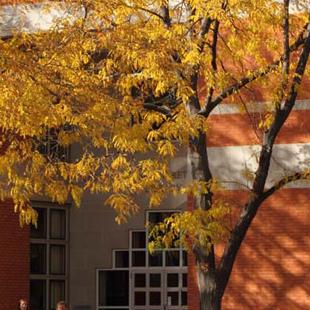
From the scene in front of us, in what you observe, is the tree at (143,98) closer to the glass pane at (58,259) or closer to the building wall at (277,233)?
the building wall at (277,233)

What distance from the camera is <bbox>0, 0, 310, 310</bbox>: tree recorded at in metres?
16.6

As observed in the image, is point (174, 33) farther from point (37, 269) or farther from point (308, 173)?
point (37, 269)

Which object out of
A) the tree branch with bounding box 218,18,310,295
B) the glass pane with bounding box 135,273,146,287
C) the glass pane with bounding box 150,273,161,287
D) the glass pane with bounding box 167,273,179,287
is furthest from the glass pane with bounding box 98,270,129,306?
the tree branch with bounding box 218,18,310,295

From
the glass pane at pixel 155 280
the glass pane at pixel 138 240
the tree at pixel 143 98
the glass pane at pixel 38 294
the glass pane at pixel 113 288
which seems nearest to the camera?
the tree at pixel 143 98

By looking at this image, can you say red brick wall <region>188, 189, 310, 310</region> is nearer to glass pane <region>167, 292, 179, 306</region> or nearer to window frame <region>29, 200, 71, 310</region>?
glass pane <region>167, 292, 179, 306</region>

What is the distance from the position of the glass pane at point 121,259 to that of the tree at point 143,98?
1285cm

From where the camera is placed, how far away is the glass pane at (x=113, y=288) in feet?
101

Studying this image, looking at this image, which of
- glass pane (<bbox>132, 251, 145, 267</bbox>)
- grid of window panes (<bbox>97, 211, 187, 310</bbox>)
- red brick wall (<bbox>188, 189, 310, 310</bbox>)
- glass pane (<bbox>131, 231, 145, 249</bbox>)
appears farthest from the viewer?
glass pane (<bbox>132, 251, 145, 267</bbox>)

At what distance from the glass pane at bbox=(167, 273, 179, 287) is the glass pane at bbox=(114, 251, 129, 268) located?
1291 mm

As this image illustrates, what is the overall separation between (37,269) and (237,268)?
7573 millimetres

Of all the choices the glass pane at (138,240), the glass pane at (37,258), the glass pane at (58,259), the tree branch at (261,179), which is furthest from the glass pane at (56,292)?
the tree branch at (261,179)

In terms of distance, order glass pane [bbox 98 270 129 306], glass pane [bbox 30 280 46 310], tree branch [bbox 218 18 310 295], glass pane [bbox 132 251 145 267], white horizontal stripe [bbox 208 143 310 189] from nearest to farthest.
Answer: tree branch [bbox 218 18 310 295] < white horizontal stripe [bbox 208 143 310 189] < glass pane [bbox 30 280 46 310] < glass pane [bbox 132 251 145 267] < glass pane [bbox 98 270 129 306]

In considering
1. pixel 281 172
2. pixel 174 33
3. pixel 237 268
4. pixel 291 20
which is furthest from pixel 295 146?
pixel 174 33

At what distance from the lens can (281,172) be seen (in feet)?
78.5
